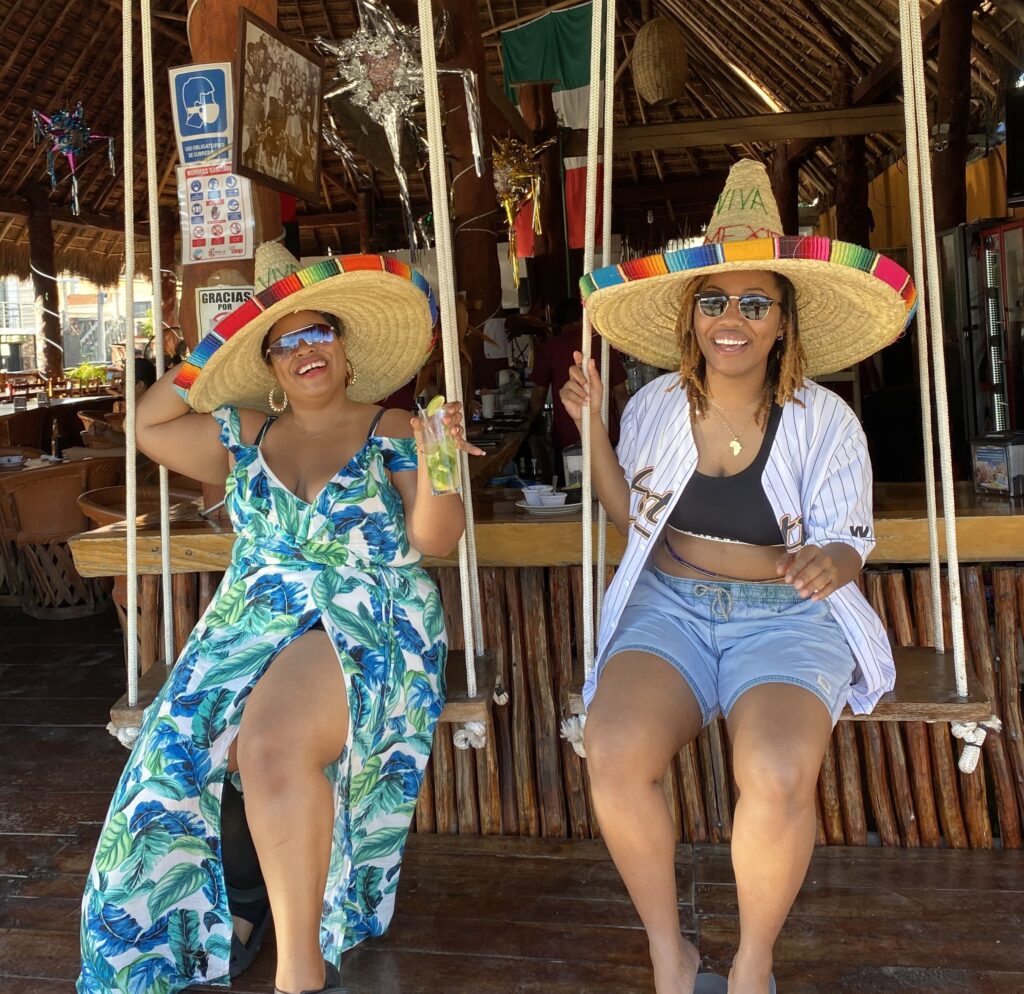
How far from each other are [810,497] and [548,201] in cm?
703

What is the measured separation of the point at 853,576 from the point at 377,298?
1109mm

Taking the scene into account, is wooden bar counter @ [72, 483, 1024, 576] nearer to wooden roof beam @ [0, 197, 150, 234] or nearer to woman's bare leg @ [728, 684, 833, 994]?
woman's bare leg @ [728, 684, 833, 994]

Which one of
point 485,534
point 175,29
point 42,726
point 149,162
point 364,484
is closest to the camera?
point 364,484

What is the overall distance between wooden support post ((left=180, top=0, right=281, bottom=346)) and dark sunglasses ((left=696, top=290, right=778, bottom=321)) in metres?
1.27

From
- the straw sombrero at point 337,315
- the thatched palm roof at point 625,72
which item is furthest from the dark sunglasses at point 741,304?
the thatched palm roof at point 625,72

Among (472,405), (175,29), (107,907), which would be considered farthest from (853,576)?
(175,29)

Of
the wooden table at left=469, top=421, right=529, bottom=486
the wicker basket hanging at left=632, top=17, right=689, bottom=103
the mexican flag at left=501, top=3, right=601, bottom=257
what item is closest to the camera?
the wooden table at left=469, top=421, right=529, bottom=486

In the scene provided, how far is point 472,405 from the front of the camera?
5566 mm

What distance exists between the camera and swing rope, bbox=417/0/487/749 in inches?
76.3

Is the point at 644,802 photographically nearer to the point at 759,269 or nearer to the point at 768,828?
the point at 768,828

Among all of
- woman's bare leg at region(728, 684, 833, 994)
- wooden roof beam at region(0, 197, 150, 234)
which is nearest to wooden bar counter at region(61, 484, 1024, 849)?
woman's bare leg at region(728, 684, 833, 994)

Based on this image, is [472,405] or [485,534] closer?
[485,534]

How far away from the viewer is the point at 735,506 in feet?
6.52

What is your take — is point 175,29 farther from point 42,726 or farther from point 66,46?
point 42,726
